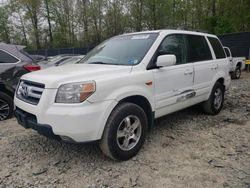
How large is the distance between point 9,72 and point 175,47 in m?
3.53

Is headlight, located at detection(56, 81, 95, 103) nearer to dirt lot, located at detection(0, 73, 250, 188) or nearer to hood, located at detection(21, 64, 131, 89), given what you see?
hood, located at detection(21, 64, 131, 89)

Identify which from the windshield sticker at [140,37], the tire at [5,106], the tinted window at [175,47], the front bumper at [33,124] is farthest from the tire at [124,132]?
the tire at [5,106]

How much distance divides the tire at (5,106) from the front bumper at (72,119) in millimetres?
2578

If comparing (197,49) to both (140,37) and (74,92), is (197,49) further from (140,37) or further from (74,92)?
(74,92)

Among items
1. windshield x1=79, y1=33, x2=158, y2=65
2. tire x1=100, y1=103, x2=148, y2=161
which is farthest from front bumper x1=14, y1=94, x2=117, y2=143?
windshield x1=79, y1=33, x2=158, y2=65

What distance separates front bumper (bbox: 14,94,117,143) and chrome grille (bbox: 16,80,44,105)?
0.14 metres

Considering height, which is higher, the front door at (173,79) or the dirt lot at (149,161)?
the front door at (173,79)

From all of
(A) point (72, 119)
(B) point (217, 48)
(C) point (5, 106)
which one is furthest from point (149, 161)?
(C) point (5, 106)

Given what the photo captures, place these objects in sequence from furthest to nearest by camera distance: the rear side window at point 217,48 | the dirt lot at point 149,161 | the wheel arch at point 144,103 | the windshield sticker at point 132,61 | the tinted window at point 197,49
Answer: the rear side window at point 217,48 < the tinted window at point 197,49 < the windshield sticker at point 132,61 < the wheel arch at point 144,103 < the dirt lot at point 149,161

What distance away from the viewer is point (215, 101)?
5277mm

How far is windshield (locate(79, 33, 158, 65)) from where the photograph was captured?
12.0 ft

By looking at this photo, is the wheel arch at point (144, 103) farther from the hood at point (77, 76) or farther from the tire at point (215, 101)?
the tire at point (215, 101)

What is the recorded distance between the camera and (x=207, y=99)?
16.4 feet

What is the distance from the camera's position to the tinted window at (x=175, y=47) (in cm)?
388
